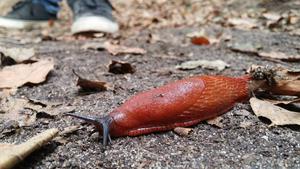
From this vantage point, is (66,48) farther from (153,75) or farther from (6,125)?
(6,125)

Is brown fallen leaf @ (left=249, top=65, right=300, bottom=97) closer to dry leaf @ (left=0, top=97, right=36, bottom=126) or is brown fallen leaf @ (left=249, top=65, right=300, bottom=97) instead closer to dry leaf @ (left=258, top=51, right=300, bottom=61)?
dry leaf @ (left=258, top=51, right=300, bottom=61)

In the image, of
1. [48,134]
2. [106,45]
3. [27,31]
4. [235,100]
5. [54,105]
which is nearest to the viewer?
[48,134]

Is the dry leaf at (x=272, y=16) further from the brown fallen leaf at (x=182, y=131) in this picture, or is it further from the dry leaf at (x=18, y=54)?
the brown fallen leaf at (x=182, y=131)

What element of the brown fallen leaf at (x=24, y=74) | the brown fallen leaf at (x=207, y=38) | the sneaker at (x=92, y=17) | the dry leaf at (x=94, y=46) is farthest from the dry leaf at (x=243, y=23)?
the brown fallen leaf at (x=24, y=74)

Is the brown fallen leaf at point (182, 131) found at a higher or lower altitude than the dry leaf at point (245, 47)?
higher

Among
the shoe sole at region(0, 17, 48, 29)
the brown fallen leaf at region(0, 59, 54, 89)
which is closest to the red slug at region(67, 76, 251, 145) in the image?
the brown fallen leaf at region(0, 59, 54, 89)

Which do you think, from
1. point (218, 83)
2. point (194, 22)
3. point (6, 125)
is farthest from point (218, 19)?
point (6, 125)
